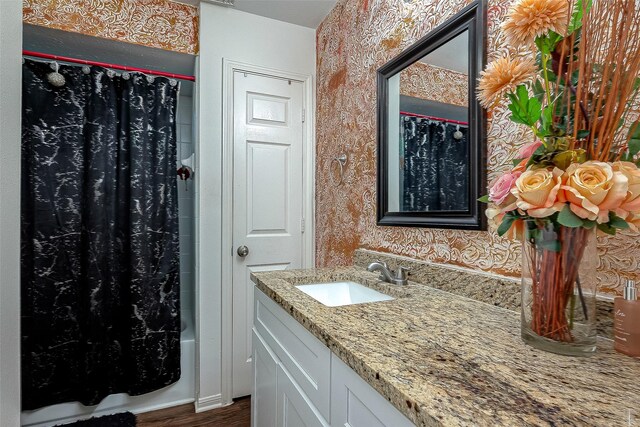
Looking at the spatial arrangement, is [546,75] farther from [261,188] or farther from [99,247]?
[99,247]

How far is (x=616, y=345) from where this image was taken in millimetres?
634

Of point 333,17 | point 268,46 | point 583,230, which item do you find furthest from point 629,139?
point 268,46

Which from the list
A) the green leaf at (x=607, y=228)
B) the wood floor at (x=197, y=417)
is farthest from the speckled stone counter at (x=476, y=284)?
the wood floor at (x=197, y=417)

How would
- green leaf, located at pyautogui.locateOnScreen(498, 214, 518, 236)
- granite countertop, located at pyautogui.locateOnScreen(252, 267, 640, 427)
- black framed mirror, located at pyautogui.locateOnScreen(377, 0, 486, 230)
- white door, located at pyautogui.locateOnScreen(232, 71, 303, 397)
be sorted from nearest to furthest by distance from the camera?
granite countertop, located at pyautogui.locateOnScreen(252, 267, 640, 427) < green leaf, located at pyautogui.locateOnScreen(498, 214, 518, 236) < black framed mirror, located at pyautogui.locateOnScreen(377, 0, 486, 230) < white door, located at pyautogui.locateOnScreen(232, 71, 303, 397)

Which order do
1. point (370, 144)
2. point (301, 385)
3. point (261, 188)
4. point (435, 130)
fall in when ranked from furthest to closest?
point (261, 188) → point (370, 144) → point (435, 130) → point (301, 385)

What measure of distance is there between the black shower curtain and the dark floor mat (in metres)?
0.11

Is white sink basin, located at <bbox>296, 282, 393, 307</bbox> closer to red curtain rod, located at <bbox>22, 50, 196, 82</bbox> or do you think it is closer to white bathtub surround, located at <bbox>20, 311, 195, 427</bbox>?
white bathtub surround, located at <bbox>20, 311, 195, 427</bbox>

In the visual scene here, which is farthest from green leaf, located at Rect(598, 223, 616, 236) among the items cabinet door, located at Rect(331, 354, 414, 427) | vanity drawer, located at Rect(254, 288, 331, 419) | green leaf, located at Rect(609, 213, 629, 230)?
vanity drawer, located at Rect(254, 288, 331, 419)

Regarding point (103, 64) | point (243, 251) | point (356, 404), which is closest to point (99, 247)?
point (243, 251)

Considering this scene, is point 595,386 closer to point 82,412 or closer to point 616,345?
point 616,345

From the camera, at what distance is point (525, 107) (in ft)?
2.09

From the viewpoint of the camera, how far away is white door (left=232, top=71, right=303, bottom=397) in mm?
2031

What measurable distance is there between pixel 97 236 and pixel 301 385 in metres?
1.63

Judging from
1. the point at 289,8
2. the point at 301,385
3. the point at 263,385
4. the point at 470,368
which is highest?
the point at 289,8
